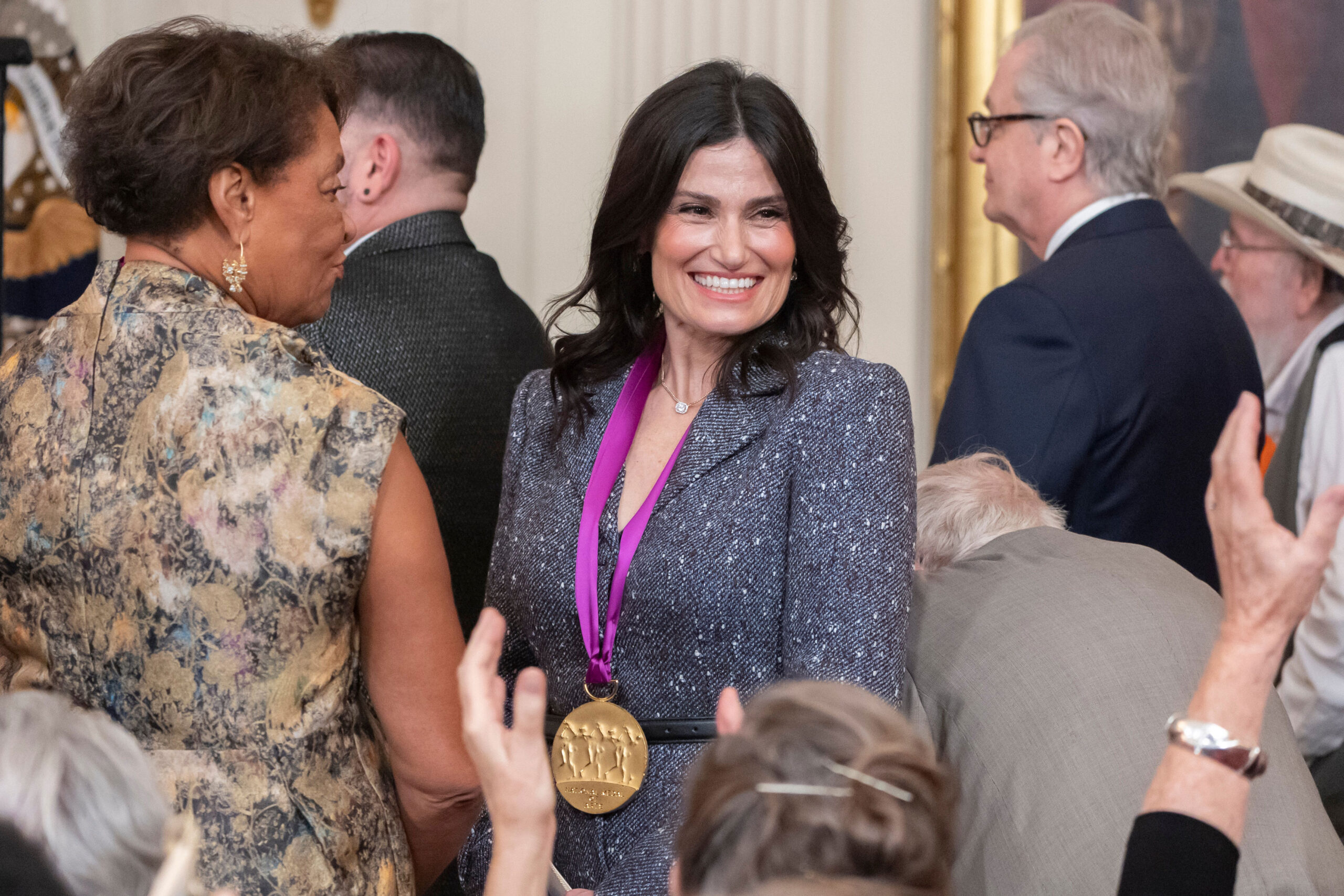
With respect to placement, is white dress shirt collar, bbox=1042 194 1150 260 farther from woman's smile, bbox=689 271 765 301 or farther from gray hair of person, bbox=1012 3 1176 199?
woman's smile, bbox=689 271 765 301

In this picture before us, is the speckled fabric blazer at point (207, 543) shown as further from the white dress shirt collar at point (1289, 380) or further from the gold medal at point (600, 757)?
the white dress shirt collar at point (1289, 380)

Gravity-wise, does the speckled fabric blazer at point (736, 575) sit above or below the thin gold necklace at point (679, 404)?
below

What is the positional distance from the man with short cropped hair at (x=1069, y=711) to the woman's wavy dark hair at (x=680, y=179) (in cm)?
41

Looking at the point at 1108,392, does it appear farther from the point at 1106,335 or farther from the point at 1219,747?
the point at 1219,747

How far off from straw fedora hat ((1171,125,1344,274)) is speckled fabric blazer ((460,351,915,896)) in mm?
2072

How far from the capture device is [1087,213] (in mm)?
2984

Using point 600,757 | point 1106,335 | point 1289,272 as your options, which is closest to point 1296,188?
point 1289,272

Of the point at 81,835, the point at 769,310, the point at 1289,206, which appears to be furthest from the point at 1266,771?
the point at 1289,206

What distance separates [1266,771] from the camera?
1670 mm

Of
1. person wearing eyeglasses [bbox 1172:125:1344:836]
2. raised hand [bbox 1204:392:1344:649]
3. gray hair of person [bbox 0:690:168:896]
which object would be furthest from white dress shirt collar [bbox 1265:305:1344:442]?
gray hair of person [bbox 0:690:168:896]

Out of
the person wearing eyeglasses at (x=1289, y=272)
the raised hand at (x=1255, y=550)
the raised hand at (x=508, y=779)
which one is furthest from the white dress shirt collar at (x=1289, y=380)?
the raised hand at (x=508, y=779)

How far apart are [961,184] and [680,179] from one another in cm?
189

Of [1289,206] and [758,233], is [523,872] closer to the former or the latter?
[758,233]

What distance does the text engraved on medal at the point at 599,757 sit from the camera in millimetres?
Result: 1878
